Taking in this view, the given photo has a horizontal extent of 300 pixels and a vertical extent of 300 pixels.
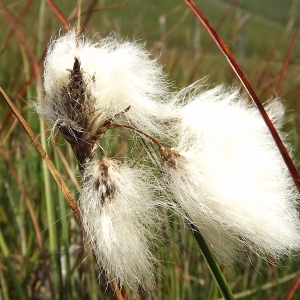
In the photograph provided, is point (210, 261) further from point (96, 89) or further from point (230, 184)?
point (96, 89)

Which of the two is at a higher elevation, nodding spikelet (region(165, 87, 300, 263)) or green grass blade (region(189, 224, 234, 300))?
nodding spikelet (region(165, 87, 300, 263))

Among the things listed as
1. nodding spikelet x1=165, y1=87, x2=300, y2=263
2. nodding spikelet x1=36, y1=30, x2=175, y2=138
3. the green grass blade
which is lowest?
the green grass blade

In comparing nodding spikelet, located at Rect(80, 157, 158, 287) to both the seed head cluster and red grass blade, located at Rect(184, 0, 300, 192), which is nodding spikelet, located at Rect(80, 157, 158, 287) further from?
red grass blade, located at Rect(184, 0, 300, 192)

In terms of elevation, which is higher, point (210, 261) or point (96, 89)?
point (96, 89)

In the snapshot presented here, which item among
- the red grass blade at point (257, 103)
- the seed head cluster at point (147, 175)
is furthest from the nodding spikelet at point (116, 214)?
the red grass blade at point (257, 103)

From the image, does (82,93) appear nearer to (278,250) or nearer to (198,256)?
(278,250)

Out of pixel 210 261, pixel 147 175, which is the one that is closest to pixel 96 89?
pixel 147 175

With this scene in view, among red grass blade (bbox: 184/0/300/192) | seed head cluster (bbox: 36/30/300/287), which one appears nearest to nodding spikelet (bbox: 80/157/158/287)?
seed head cluster (bbox: 36/30/300/287)
